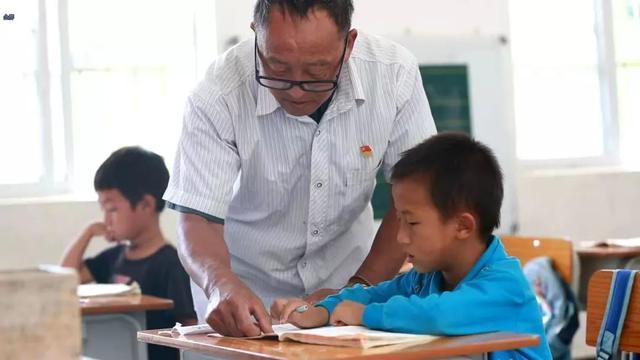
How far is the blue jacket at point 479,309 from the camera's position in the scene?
1.89 m

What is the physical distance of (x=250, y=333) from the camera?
1.95 metres

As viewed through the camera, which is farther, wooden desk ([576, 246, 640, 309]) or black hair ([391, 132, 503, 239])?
wooden desk ([576, 246, 640, 309])

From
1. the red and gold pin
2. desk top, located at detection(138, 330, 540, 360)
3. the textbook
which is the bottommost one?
desk top, located at detection(138, 330, 540, 360)

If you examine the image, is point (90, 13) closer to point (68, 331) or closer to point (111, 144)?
point (111, 144)

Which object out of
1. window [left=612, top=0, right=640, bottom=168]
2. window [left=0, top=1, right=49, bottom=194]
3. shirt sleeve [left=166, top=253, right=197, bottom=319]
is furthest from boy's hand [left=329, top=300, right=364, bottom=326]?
window [left=612, top=0, right=640, bottom=168]

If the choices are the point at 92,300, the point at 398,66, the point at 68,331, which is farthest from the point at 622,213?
the point at 68,331

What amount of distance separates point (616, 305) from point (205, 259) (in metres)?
0.78

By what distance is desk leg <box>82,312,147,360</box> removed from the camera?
3.78m

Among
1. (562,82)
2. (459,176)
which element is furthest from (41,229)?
(459,176)

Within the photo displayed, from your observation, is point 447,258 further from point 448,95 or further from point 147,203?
point 448,95

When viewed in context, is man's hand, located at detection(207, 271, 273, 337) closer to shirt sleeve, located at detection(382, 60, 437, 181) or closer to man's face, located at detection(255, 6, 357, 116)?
man's face, located at detection(255, 6, 357, 116)

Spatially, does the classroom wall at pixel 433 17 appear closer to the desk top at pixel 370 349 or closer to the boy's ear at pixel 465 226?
the boy's ear at pixel 465 226

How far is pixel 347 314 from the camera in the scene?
2.05 metres

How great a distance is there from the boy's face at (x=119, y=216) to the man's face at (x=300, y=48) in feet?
7.58
